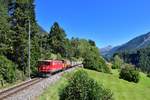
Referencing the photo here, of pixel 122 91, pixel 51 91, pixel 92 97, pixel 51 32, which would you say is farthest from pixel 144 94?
pixel 51 32

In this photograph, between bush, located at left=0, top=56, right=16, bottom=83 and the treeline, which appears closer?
bush, located at left=0, top=56, right=16, bottom=83

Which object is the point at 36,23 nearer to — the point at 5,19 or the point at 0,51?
the point at 5,19

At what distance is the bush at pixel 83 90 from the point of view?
78.6 ft

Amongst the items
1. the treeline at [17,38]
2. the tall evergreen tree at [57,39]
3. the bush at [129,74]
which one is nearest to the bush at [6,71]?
the treeline at [17,38]

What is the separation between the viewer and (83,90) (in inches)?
952

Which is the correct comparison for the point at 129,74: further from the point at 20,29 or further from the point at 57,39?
the point at 57,39

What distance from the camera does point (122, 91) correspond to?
4734cm

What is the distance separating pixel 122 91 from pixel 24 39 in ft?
65.6

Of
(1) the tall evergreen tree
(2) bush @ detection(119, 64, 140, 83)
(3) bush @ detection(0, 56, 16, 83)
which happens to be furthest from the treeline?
(1) the tall evergreen tree

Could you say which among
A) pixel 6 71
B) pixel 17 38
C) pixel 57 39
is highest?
pixel 57 39

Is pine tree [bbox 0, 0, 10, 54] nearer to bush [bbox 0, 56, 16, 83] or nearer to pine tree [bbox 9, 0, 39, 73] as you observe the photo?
pine tree [bbox 9, 0, 39, 73]

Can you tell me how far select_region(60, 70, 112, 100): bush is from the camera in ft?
78.6

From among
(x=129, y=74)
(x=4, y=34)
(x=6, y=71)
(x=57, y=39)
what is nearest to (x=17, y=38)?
(x=4, y=34)

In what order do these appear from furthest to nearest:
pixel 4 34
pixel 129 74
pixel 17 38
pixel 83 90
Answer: pixel 129 74
pixel 17 38
pixel 4 34
pixel 83 90
